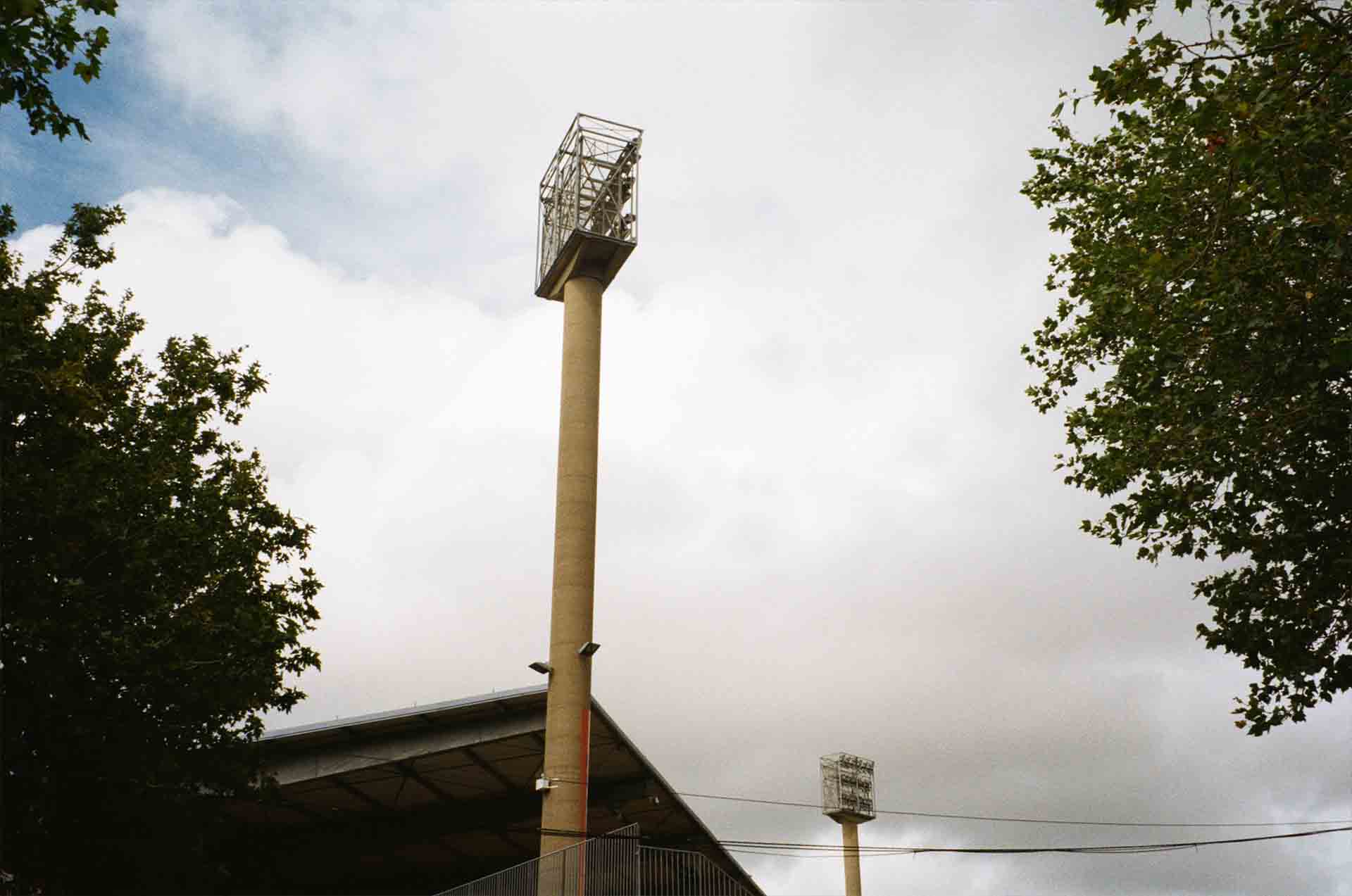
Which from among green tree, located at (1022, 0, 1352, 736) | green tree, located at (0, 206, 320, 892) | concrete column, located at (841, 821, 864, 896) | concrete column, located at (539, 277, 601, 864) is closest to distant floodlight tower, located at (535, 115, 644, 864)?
concrete column, located at (539, 277, 601, 864)

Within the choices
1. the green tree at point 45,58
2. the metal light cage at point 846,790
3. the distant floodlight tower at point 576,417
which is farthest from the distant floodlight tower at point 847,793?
the green tree at point 45,58

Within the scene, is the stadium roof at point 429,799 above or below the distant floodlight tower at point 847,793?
below

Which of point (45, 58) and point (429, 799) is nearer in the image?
point (45, 58)

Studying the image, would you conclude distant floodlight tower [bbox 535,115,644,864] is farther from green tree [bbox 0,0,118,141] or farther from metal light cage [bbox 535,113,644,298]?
green tree [bbox 0,0,118,141]

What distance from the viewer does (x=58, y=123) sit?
14.6 metres

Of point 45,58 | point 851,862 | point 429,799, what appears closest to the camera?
point 45,58

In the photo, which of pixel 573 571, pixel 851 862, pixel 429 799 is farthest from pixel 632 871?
pixel 851 862

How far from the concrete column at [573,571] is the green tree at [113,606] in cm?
723

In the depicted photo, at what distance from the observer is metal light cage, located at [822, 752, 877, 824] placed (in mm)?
83312

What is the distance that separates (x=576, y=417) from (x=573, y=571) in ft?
15.2

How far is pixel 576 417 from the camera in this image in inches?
1334

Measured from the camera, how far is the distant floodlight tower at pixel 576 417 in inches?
1164

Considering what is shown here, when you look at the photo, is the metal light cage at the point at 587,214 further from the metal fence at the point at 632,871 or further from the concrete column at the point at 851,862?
the concrete column at the point at 851,862

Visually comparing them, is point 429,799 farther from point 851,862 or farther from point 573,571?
point 851,862
